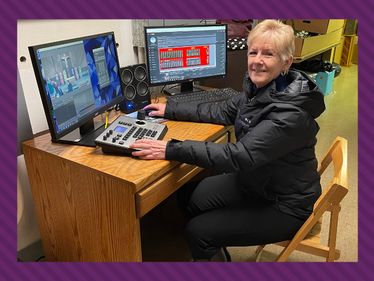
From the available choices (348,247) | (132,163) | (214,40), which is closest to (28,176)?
(132,163)

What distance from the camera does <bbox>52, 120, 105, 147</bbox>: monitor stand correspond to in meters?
1.56

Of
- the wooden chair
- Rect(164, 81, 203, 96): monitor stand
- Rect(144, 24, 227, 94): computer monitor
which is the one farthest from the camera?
Rect(164, 81, 203, 96): monitor stand

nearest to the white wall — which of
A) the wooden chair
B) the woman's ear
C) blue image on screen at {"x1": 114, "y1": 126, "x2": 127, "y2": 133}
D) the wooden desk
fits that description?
the wooden desk

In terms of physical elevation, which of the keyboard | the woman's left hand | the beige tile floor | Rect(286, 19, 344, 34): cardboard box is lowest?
the beige tile floor

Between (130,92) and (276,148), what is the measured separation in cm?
94

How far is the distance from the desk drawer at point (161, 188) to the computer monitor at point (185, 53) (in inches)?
29.1

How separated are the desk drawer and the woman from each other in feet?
0.33

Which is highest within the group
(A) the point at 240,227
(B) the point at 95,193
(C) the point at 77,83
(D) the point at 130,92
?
(C) the point at 77,83

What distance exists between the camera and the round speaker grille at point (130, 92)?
195 centimetres

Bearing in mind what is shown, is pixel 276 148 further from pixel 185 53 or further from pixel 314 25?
pixel 314 25

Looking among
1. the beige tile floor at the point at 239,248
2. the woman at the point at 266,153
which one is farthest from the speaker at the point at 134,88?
the beige tile floor at the point at 239,248

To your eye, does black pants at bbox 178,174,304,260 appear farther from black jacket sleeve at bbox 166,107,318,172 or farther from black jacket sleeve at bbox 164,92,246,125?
black jacket sleeve at bbox 164,92,246,125

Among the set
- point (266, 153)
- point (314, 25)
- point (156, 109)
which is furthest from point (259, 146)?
point (314, 25)

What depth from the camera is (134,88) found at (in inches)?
78.0
